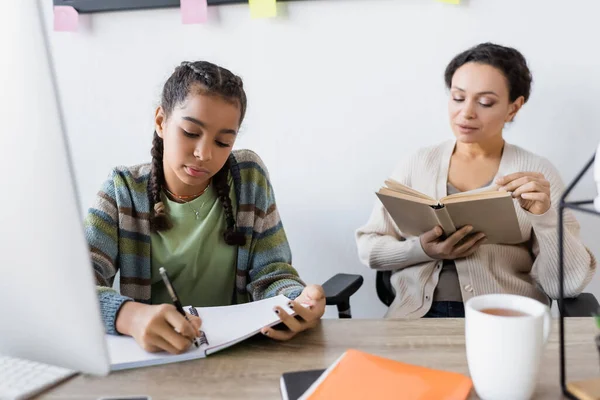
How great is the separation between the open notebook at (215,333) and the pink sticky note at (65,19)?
1288 millimetres

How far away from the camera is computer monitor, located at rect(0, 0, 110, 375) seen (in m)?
0.57

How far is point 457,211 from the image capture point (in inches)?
55.5

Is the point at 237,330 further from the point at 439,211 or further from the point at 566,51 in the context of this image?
the point at 566,51

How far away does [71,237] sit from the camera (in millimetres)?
626

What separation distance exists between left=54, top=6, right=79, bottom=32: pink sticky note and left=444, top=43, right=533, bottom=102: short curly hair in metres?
1.19

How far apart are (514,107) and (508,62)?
13 cm

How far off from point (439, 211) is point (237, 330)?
0.62 metres

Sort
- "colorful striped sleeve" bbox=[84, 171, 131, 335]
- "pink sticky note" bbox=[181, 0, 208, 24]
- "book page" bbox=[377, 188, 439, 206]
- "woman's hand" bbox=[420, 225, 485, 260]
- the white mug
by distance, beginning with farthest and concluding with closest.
→ "pink sticky note" bbox=[181, 0, 208, 24], "woman's hand" bbox=[420, 225, 485, 260], "book page" bbox=[377, 188, 439, 206], "colorful striped sleeve" bbox=[84, 171, 131, 335], the white mug

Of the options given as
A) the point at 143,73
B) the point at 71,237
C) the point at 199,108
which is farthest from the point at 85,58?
the point at 71,237

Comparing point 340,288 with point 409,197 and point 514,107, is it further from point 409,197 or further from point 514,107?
point 514,107

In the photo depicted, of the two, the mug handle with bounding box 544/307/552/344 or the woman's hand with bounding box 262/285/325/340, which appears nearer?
the mug handle with bounding box 544/307/552/344

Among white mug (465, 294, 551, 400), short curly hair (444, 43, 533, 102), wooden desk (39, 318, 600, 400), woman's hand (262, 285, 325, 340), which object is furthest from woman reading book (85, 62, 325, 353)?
short curly hair (444, 43, 533, 102)

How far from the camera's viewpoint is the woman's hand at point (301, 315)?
0.98 m

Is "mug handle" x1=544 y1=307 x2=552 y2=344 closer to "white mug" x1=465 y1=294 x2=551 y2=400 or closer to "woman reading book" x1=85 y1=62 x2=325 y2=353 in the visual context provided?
"white mug" x1=465 y1=294 x2=551 y2=400
